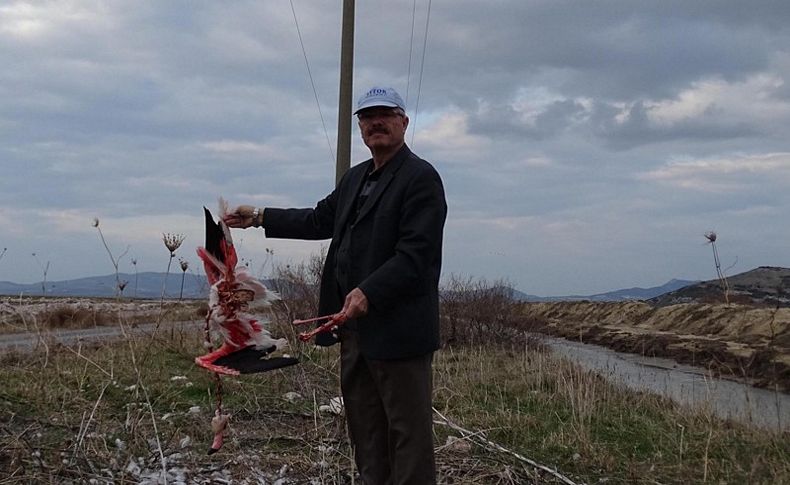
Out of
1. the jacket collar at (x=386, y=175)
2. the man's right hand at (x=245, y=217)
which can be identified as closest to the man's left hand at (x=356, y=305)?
the jacket collar at (x=386, y=175)

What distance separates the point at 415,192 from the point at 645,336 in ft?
53.9

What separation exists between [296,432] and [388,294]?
2.50 m

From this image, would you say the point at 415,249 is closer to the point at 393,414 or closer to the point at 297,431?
the point at 393,414

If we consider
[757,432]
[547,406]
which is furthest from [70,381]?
Result: [757,432]

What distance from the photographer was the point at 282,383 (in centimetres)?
645

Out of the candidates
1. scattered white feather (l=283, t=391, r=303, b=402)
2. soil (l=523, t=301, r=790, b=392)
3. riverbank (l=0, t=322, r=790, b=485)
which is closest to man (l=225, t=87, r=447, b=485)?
riverbank (l=0, t=322, r=790, b=485)

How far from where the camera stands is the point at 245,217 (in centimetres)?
350

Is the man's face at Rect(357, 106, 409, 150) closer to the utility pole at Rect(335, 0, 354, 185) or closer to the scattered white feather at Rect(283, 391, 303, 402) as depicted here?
the scattered white feather at Rect(283, 391, 303, 402)

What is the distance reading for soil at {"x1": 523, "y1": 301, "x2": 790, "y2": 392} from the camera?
37.5ft

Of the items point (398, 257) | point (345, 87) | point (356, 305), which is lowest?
point (356, 305)

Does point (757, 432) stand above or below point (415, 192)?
below

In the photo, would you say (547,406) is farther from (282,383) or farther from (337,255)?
(337,255)

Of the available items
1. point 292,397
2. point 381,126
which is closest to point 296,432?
point 292,397

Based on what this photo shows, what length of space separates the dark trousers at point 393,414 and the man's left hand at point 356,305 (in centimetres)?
33
